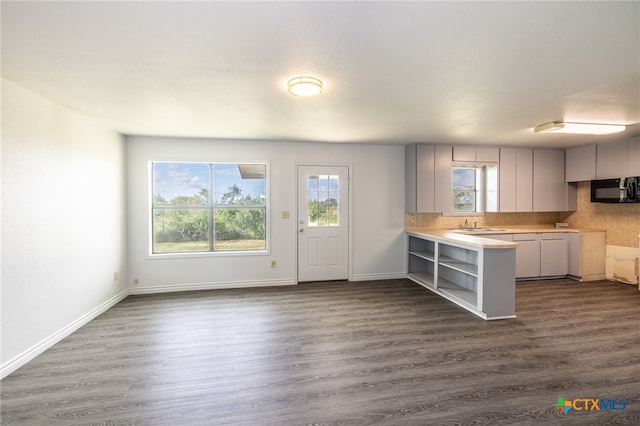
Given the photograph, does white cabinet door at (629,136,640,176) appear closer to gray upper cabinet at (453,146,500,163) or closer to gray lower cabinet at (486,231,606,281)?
gray lower cabinet at (486,231,606,281)

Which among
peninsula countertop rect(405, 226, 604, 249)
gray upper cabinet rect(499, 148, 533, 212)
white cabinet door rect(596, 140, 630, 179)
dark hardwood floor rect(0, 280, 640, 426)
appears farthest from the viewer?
gray upper cabinet rect(499, 148, 533, 212)

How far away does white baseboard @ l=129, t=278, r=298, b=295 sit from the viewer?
4.46m

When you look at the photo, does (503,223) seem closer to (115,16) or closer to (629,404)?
(629,404)

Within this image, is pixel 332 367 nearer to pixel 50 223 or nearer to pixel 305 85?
pixel 305 85

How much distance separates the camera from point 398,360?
8.41 feet

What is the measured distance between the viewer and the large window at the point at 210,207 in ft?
15.6

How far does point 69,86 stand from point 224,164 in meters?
2.42

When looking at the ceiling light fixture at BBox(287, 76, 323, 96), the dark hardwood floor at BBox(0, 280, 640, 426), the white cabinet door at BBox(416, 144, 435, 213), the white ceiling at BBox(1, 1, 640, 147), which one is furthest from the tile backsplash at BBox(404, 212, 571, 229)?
the ceiling light fixture at BBox(287, 76, 323, 96)

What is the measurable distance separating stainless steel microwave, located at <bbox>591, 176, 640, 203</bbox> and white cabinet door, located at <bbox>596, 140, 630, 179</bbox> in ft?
0.34

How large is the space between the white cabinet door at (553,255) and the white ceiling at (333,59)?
7.50ft

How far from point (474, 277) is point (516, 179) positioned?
7.65ft

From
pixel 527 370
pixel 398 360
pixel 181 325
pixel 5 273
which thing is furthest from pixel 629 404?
pixel 5 273

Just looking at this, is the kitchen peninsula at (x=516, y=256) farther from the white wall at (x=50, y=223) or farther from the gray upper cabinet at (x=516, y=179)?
the white wall at (x=50, y=223)

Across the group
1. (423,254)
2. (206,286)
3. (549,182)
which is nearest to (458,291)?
(423,254)
